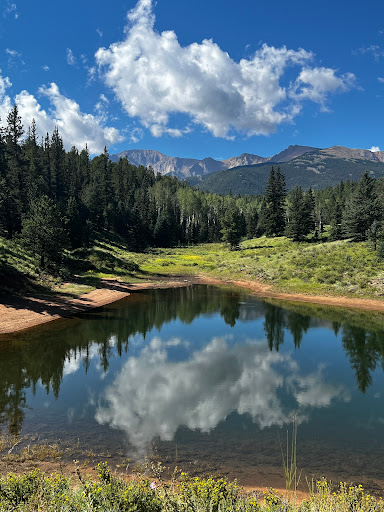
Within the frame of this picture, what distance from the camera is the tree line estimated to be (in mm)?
51500

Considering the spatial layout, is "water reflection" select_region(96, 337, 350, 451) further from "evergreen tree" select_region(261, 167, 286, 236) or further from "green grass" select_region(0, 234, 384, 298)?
"evergreen tree" select_region(261, 167, 286, 236)

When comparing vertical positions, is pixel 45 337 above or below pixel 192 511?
below

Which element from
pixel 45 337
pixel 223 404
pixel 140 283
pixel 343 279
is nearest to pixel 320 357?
pixel 223 404

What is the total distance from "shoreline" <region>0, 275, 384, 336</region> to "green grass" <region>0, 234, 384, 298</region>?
6.26 feet

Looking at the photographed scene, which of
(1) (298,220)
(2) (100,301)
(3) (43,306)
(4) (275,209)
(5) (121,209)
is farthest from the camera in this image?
(5) (121,209)

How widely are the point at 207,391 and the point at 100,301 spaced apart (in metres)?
28.3

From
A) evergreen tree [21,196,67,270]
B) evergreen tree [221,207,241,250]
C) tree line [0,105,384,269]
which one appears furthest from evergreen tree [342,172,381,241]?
evergreen tree [21,196,67,270]

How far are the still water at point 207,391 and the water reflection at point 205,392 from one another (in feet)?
0.24

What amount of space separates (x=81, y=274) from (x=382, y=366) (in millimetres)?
47328

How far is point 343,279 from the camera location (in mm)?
49781

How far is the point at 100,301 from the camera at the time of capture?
42.1m

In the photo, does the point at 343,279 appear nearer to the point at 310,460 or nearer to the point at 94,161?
the point at 310,460

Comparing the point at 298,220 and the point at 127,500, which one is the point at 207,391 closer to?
the point at 127,500

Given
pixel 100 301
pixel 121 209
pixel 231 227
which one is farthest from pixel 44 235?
pixel 121 209
